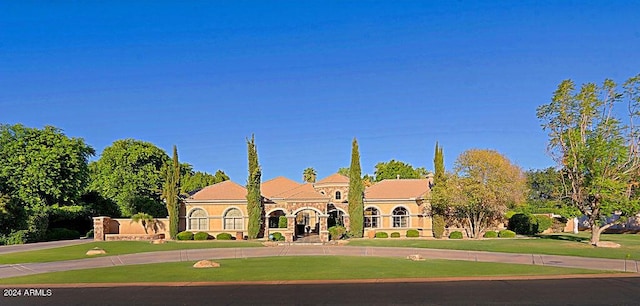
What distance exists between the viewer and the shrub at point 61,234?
4459 cm

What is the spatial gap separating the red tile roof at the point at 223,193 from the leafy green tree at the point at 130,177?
1002 cm

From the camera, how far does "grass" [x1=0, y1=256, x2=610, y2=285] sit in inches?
718

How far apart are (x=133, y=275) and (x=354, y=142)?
32.7 metres

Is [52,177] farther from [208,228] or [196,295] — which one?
[196,295]

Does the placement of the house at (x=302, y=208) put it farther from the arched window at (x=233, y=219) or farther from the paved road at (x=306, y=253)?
the paved road at (x=306, y=253)

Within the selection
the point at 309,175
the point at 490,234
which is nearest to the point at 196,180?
the point at 309,175

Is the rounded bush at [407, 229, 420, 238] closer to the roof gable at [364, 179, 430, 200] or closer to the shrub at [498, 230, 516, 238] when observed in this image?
the roof gable at [364, 179, 430, 200]

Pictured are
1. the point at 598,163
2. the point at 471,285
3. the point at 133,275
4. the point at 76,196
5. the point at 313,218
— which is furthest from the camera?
the point at 313,218

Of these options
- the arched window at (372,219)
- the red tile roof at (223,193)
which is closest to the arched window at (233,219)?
the red tile roof at (223,193)

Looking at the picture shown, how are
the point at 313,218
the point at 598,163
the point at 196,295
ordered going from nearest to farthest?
the point at 196,295, the point at 598,163, the point at 313,218

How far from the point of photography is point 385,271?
19.8 meters

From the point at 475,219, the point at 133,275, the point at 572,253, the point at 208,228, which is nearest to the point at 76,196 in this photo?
the point at 208,228

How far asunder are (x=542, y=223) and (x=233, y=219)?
30522mm

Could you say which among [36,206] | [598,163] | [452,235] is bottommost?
[452,235]
